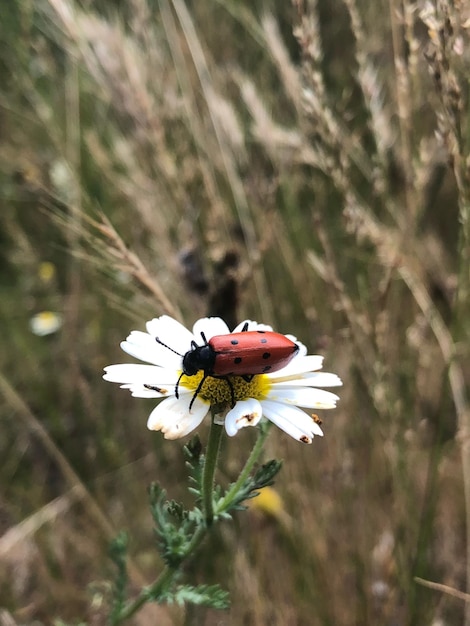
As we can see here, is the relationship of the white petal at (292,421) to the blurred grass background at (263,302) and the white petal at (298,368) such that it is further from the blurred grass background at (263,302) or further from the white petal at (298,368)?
the blurred grass background at (263,302)

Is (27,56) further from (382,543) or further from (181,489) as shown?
(382,543)

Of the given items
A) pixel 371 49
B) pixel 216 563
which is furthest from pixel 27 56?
pixel 216 563

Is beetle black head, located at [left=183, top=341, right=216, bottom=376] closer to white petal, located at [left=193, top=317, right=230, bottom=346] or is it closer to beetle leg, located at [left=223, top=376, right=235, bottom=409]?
beetle leg, located at [left=223, top=376, right=235, bottom=409]

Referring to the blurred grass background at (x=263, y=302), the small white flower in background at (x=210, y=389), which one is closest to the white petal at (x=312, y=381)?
the small white flower in background at (x=210, y=389)

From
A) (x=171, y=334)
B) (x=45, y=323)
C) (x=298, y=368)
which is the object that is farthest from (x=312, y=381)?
(x=45, y=323)

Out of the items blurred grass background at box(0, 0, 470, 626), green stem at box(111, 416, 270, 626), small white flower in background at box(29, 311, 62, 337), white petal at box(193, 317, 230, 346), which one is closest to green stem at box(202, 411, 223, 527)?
green stem at box(111, 416, 270, 626)

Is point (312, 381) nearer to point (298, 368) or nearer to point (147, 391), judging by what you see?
point (298, 368)
